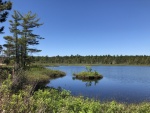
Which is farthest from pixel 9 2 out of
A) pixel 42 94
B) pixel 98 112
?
pixel 98 112

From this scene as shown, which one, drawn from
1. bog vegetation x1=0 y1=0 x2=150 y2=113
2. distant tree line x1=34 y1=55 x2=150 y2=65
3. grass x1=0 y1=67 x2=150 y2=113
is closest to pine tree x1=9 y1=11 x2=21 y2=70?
bog vegetation x1=0 y1=0 x2=150 y2=113

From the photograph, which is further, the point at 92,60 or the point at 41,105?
the point at 92,60

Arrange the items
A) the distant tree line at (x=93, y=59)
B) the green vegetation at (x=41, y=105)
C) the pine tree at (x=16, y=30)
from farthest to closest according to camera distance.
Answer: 1. the distant tree line at (x=93, y=59)
2. the pine tree at (x=16, y=30)
3. the green vegetation at (x=41, y=105)

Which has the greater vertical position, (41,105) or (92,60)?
(92,60)

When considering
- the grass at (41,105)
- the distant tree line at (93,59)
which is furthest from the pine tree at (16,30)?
the distant tree line at (93,59)

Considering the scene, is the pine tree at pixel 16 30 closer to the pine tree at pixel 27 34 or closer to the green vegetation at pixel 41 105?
the pine tree at pixel 27 34

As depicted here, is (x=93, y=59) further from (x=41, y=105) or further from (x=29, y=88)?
(x=41, y=105)

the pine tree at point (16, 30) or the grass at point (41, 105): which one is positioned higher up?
the pine tree at point (16, 30)

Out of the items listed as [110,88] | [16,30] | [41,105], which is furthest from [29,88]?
[16,30]

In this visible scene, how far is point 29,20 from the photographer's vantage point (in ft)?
178

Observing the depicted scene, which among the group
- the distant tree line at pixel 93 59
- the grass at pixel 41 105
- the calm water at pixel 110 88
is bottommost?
the calm water at pixel 110 88

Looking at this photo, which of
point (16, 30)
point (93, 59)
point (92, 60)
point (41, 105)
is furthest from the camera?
point (93, 59)

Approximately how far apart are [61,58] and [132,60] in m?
55.5

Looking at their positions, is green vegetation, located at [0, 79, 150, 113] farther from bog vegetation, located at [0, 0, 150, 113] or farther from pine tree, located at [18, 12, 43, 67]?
pine tree, located at [18, 12, 43, 67]
